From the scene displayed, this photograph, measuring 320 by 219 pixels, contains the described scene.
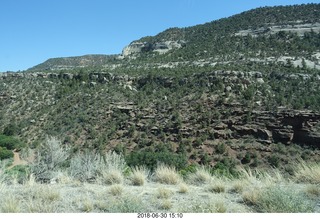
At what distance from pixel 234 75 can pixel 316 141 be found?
1459cm

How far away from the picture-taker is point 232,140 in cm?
3456

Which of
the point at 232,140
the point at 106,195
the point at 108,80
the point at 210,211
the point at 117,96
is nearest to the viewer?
the point at 210,211

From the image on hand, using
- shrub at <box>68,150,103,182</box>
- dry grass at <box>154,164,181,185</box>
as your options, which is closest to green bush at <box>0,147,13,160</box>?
shrub at <box>68,150,103,182</box>

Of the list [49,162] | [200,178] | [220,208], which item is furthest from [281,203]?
[49,162]

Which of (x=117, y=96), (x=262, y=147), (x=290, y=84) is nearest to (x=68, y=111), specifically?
(x=117, y=96)

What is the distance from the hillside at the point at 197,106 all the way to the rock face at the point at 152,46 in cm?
1296

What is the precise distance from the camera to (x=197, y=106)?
128 ft

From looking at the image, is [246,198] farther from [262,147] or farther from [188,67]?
[188,67]

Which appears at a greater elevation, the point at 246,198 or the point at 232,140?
the point at 246,198

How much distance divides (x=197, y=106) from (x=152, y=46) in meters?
46.3

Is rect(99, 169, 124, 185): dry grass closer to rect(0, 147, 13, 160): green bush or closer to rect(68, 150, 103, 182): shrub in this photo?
rect(68, 150, 103, 182): shrub

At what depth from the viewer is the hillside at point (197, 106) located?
107ft

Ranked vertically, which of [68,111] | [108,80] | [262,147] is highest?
[108,80]

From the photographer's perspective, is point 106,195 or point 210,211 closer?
point 210,211
